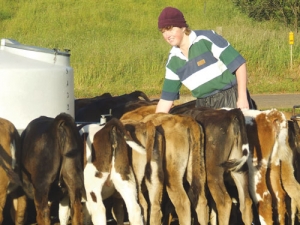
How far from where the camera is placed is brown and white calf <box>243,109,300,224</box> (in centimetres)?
807

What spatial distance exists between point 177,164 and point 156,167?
315mm

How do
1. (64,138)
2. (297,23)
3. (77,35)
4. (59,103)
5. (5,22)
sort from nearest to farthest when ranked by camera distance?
(64,138), (59,103), (297,23), (77,35), (5,22)

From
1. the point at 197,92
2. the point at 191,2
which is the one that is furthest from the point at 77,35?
the point at 197,92

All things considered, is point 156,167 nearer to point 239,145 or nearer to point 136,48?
point 239,145

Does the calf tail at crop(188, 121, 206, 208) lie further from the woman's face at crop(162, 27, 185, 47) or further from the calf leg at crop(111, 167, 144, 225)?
the woman's face at crop(162, 27, 185, 47)

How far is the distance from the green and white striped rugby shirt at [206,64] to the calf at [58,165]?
74.8 inches

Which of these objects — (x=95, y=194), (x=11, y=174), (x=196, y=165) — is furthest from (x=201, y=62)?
(x=11, y=174)

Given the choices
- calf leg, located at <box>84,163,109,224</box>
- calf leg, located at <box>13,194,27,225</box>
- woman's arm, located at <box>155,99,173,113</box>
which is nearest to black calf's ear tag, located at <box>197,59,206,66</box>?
woman's arm, located at <box>155,99,173,113</box>

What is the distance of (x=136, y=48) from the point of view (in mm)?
24344

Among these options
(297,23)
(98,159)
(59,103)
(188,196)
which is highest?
(297,23)

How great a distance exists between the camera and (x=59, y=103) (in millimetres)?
8344

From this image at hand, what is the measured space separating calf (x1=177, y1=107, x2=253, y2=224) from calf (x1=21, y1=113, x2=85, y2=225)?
59.1 inches

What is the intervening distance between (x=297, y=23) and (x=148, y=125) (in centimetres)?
2618

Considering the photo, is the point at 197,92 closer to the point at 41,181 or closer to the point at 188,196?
the point at 188,196
